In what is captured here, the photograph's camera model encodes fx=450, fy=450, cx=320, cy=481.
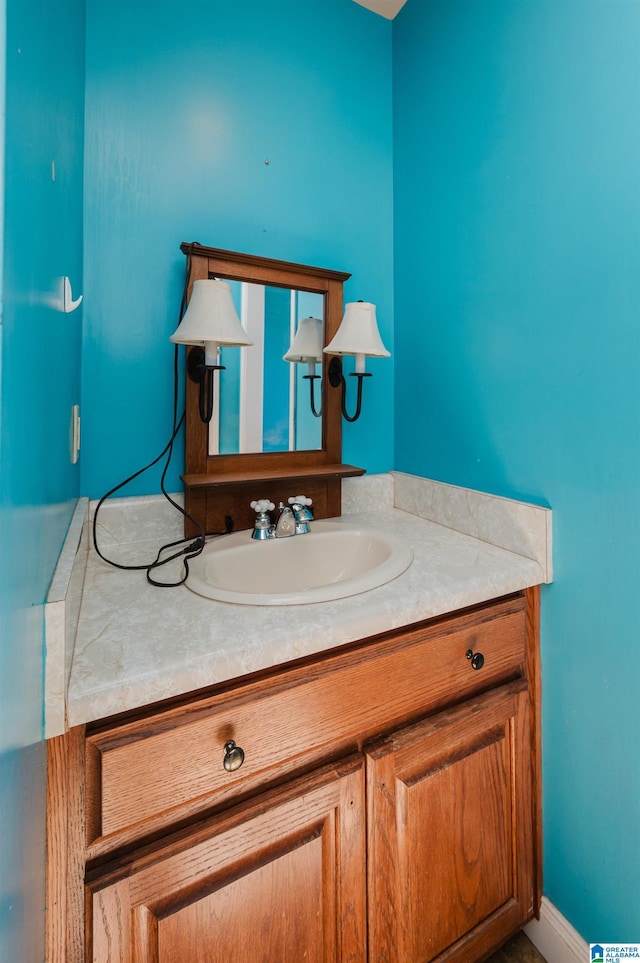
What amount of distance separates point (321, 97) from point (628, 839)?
1949 millimetres

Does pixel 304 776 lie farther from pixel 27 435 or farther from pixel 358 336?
pixel 358 336

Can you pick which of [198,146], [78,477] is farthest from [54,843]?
[198,146]

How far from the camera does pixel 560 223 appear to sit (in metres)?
0.93

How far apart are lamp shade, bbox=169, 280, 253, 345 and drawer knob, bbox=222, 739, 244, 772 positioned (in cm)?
80

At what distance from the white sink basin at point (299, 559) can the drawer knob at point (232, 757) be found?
0.30 metres

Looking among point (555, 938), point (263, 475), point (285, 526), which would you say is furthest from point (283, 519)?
point (555, 938)

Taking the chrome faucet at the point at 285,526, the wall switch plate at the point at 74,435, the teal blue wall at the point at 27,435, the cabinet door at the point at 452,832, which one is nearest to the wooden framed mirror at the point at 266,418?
the chrome faucet at the point at 285,526

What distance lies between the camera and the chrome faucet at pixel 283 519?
109 centimetres

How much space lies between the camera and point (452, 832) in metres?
0.85

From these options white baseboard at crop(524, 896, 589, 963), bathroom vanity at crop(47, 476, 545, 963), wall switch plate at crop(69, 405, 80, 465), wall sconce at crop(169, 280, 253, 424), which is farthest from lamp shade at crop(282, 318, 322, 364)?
white baseboard at crop(524, 896, 589, 963)

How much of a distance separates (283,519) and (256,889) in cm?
67

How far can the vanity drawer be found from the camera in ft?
1.86

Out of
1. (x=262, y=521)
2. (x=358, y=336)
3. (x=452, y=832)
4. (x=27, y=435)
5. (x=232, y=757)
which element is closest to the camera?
(x=27, y=435)

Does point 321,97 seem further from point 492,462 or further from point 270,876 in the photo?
point 270,876
